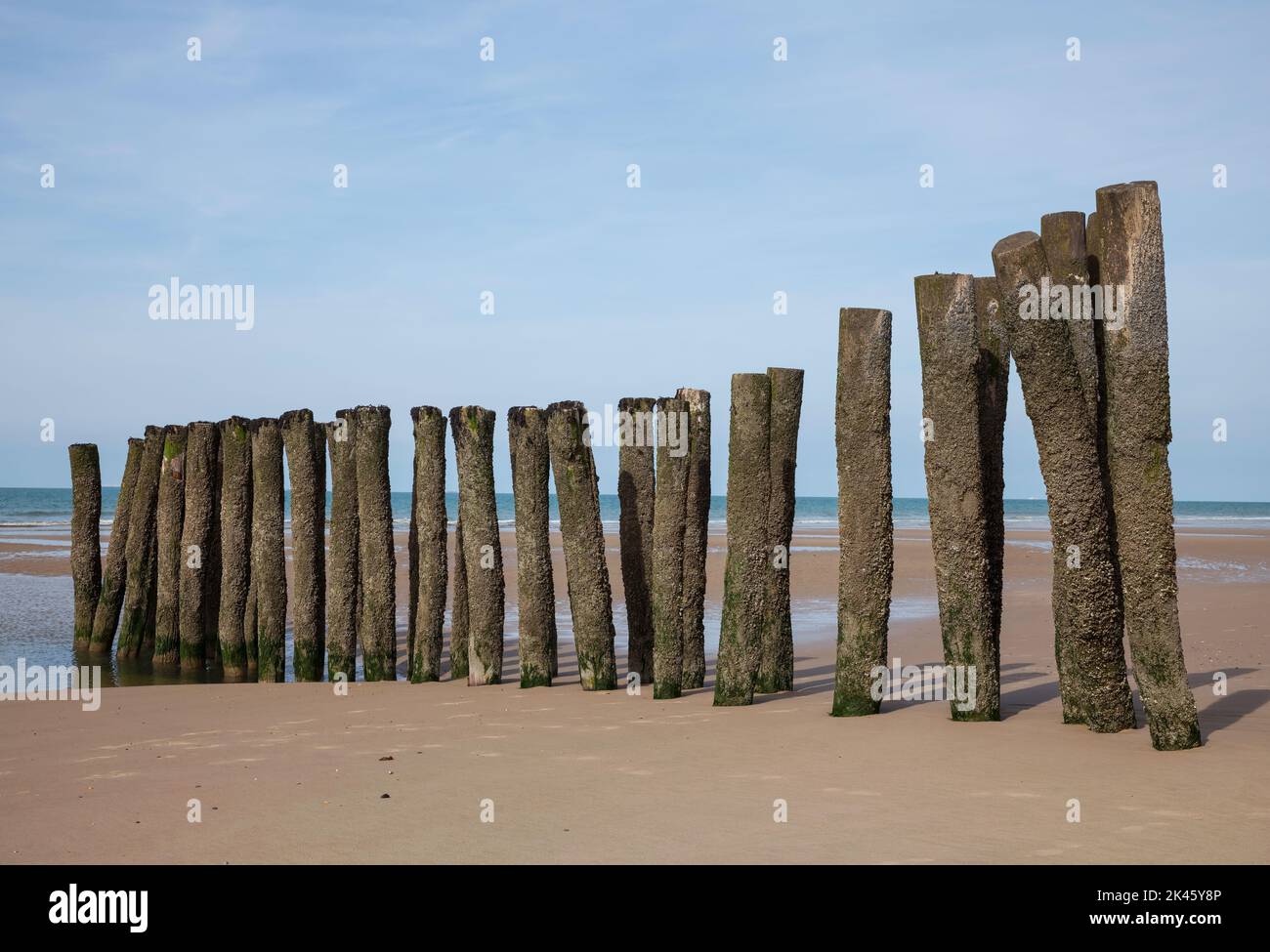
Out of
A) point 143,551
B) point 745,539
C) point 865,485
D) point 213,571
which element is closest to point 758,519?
point 745,539

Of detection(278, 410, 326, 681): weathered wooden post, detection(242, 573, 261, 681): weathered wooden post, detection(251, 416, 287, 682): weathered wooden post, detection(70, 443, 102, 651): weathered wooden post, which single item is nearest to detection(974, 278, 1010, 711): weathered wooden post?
detection(278, 410, 326, 681): weathered wooden post

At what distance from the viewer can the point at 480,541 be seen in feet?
31.8

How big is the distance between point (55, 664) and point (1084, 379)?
10.9m

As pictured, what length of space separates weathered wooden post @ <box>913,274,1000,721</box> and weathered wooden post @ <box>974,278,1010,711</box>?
13.2 inches

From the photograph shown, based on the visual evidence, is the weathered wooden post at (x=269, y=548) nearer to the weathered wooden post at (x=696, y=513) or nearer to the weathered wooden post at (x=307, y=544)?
the weathered wooden post at (x=307, y=544)

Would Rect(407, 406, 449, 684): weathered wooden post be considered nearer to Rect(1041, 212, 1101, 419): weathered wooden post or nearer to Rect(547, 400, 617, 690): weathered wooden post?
Rect(547, 400, 617, 690): weathered wooden post

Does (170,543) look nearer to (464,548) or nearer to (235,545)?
(235,545)

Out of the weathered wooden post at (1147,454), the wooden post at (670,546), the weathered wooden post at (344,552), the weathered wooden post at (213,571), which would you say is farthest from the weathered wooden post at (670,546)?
the weathered wooden post at (213,571)

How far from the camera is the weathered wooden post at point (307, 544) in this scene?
431 inches

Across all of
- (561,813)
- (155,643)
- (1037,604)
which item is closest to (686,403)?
(561,813)

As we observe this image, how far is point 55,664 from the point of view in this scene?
40.6 feet

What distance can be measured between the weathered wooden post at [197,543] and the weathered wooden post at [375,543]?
282 cm

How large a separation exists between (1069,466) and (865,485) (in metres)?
1.44
